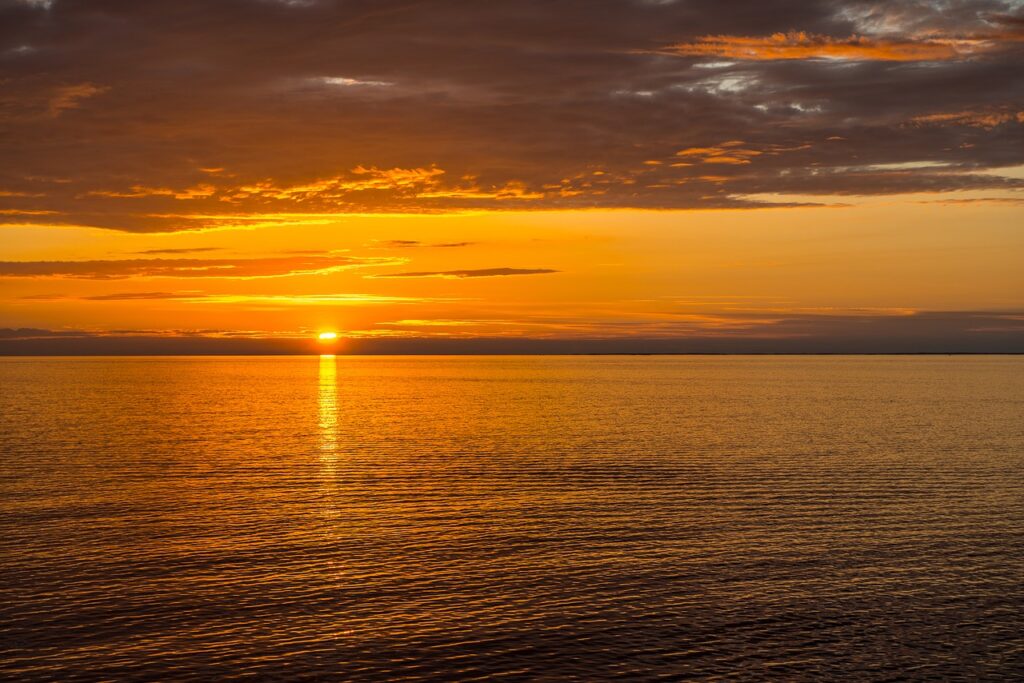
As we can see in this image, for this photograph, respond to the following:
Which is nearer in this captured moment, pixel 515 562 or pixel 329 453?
pixel 515 562

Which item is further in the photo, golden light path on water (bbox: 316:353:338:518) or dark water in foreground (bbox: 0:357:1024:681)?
golden light path on water (bbox: 316:353:338:518)

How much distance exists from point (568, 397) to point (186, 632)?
162892 millimetres

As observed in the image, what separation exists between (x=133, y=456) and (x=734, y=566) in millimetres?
63638

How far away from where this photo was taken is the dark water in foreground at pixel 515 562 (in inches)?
1238

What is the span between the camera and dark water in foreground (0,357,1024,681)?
31.5 m

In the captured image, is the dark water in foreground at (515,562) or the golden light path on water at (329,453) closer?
the dark water in foreground at (515,562)

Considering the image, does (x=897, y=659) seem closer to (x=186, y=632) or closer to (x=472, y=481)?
(x=186, y=632)


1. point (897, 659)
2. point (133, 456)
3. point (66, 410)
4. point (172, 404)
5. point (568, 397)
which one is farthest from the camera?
point (568, 397)

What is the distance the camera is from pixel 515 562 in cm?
4403

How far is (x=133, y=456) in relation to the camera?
86.9 metres

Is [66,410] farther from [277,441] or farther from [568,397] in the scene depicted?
[568,397]

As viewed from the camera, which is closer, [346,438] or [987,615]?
[987,615]

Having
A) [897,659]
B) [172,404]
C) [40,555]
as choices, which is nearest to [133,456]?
[40,555]

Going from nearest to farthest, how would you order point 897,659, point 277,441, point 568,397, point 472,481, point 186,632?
point 897,659
point 186,632
point 472,481
point 277,441
point 568,397
